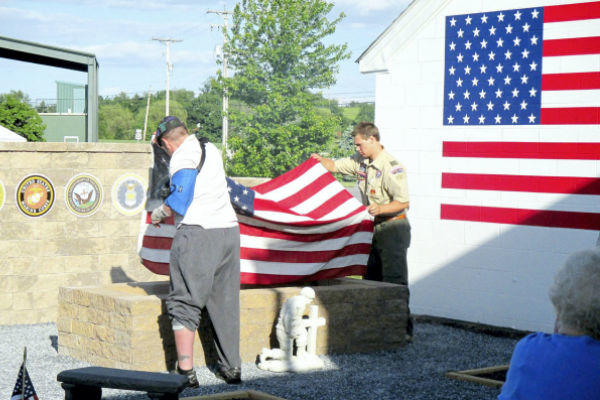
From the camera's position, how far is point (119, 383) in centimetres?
319

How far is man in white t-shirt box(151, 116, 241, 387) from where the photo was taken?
6070 millimetres

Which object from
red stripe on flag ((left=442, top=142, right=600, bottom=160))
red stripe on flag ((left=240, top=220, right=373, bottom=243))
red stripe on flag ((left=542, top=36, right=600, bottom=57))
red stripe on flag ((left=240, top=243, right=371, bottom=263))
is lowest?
red stripe on flag ((left=240, top=243, right=371, bottom=263))

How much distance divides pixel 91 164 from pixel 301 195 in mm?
2589

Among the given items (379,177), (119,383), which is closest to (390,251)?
(379,177)

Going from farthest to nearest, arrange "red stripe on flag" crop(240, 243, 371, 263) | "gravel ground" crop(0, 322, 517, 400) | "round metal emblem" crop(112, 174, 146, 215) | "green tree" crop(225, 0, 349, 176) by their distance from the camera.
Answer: "green tree" crop(225, 0, 349, 176), "round metal emblem" crop(112, 174, 146, 215), "red stripe on flag" crop(240, 243, 371, 263), "gravel ground" crop(0, 322, 517, 400)

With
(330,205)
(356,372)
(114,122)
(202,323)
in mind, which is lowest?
(356,372)

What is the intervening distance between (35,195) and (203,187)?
3.29 metres

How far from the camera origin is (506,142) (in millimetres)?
9070

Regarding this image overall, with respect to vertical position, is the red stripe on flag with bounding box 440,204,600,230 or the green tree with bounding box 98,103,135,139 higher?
the green tree with bounding box 98,103,135,139

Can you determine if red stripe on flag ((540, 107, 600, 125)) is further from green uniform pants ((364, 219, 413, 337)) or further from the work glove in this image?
the work glove

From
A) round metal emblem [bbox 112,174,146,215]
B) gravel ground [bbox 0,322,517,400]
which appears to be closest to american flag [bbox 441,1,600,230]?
gravel ground [bbox 0,322,517,400]

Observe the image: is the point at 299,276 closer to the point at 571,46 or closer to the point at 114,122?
the point at 571,46

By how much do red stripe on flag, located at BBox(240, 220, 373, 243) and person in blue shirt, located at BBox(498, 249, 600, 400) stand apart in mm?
4643

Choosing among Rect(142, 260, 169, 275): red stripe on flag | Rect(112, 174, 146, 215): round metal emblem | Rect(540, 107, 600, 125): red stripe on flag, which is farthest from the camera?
Rect(112, 174, 146, 215): round metal emblem
